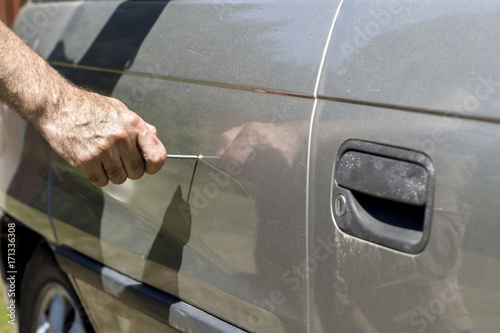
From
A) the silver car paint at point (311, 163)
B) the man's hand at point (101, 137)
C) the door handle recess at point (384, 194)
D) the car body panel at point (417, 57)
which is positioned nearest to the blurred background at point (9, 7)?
the silver car paint at point (311, 163)

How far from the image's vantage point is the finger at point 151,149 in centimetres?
175

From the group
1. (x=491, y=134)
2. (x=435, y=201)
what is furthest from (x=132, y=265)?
(x=491, y=134)

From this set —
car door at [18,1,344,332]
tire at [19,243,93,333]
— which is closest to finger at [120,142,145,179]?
car door at [18,1,344,332]

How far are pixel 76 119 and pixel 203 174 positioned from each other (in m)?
0.37

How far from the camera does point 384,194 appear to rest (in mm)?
1351

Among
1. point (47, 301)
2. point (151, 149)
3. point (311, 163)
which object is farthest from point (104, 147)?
point (47, 301)

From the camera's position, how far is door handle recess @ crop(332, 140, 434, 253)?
4.23 feet

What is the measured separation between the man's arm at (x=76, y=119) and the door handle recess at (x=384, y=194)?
22.7 inches

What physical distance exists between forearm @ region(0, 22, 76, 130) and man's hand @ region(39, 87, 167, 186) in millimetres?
21

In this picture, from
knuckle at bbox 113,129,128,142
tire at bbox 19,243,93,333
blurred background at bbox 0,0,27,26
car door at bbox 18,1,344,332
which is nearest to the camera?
car door at bbox 18,1,344,332

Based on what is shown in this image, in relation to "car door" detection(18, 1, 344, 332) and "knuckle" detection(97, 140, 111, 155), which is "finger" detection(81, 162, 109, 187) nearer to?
"knuckle" detection(97, 140, 111, 155)

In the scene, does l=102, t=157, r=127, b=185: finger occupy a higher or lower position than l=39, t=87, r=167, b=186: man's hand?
lower

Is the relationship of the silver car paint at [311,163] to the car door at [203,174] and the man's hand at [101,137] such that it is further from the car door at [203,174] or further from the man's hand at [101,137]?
the man's hand at [101,137]

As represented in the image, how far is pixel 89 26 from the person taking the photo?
243 centimetres
